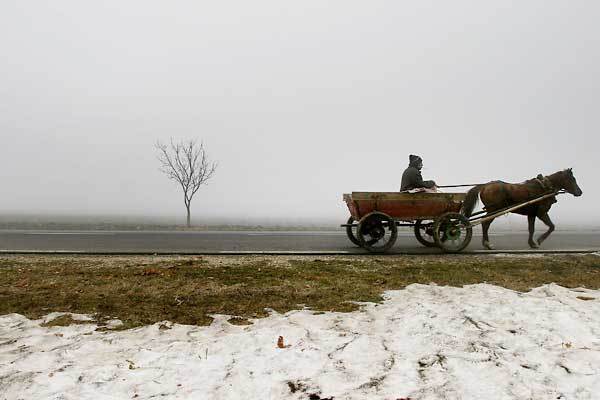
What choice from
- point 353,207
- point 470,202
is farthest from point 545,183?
point 353,207

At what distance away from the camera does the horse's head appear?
10.4m

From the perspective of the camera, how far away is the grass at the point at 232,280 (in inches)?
194

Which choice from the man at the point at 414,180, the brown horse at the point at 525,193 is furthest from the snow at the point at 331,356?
the brown horse at the point at 525,193

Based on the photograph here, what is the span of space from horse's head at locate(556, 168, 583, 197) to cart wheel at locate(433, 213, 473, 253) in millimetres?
3269

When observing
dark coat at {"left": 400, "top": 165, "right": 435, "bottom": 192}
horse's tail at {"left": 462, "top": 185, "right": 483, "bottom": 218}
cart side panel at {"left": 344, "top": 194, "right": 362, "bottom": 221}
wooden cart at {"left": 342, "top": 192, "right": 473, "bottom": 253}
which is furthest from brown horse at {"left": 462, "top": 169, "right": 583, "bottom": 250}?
cart side panel at {"left": 344, "top": 194, "right": 362, "bottom": 221}

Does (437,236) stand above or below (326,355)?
above

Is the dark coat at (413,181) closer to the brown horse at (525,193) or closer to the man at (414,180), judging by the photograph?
the man at (414,180)

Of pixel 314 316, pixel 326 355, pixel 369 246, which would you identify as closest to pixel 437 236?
pixel 369 246

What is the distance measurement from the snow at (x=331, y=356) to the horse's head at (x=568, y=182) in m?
7.17

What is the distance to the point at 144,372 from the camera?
305 cm

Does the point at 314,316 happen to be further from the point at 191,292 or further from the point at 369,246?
the point at 369,246

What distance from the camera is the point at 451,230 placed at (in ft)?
32.4

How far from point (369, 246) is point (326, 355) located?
22.2 feet

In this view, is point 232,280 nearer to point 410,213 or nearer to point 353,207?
point 353,207
